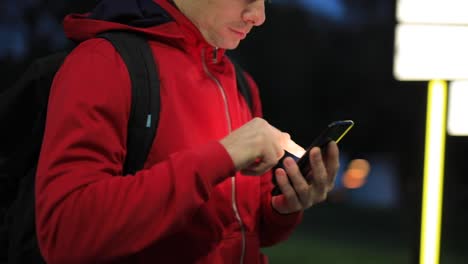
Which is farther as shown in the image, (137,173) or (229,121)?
(229,121)

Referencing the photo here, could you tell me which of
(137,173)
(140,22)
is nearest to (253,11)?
(140,22)

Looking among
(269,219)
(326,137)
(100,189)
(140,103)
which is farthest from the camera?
(269,219)

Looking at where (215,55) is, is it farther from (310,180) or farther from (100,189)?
(100,189)

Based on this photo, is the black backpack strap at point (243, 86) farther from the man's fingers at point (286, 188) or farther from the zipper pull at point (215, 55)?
the man's fingers at point (286, 188)

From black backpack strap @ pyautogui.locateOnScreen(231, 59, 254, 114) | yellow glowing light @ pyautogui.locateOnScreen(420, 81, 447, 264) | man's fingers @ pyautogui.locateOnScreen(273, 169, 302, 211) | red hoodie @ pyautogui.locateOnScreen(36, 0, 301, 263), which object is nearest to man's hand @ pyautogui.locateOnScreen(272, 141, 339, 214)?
man's fingers @ pyautogui.locateOnScreen(273, 169, 302, 211)

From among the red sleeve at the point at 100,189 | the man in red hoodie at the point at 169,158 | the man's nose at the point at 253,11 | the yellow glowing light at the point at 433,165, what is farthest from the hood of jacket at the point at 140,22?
the yellow glowing light at the point at 433,165

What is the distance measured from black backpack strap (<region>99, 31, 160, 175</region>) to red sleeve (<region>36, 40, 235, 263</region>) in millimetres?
65

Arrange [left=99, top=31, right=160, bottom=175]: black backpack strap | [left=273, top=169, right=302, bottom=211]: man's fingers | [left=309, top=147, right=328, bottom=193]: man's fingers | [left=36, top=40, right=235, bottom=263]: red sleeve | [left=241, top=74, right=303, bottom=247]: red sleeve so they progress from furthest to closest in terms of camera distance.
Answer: [left=241, top=74, right=303, bottom=247]: red sleeve < [left=273, top=169, right=302, bottom=211]: man's fingers < [left=309, top=147, right=328, bottom=193]: man's fingers < [left=99, top=31, right=160, bottom=175]: black backpack strap < [left=36, top=40, right=235, bottom=263]: red sleeve

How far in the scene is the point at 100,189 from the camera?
122cm

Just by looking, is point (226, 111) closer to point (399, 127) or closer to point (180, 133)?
point (180, 133)

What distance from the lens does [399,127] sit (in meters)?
14.7

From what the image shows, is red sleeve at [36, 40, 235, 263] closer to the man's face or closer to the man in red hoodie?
the man in red hoodie

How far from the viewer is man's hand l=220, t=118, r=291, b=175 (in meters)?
1.27

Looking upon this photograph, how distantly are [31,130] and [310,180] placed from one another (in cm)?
66
